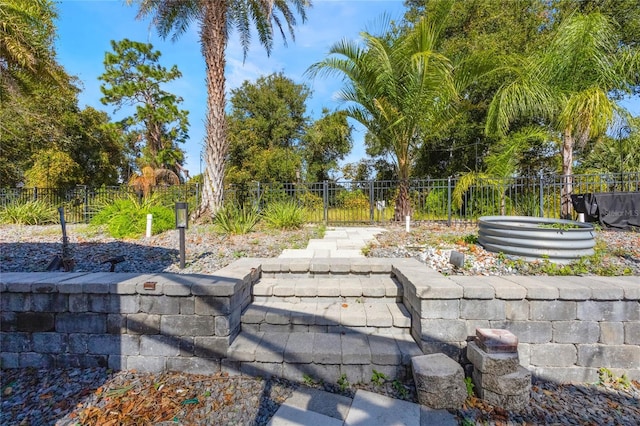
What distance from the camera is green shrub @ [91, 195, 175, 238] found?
16.4ft

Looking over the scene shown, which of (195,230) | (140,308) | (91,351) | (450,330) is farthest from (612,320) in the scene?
(195,230)

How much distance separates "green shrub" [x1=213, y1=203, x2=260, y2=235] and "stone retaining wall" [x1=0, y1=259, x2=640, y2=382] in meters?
2.93

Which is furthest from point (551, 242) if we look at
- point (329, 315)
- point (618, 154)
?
point (618, 154)

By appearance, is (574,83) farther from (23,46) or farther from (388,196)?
(23,46)

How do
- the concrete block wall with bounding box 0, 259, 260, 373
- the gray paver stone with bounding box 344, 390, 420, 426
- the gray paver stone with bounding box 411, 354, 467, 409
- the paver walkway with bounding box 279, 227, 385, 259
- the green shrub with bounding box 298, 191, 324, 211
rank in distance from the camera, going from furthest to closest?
the green shrub with bounding box 298, 191, 324, 211 → the paver walkway with bounding box 279, 227, 385, 259 → the concrete block wall with bounding box 0, 259, 260, 373 → the gray paver stone with bounding box 411, 354, 467, 409 → the gray paver stone with bounding box 344, 390, 420, 426

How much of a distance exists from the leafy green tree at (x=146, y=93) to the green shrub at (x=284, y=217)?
11919 millimetres

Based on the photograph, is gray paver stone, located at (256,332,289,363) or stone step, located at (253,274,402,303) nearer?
gray paver stone, located at (256,332,289,363)

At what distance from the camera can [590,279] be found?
2.07 m

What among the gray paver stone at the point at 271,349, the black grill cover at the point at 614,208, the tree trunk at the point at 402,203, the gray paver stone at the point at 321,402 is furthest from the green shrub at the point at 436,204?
the gray paver stone at the point at 321,402

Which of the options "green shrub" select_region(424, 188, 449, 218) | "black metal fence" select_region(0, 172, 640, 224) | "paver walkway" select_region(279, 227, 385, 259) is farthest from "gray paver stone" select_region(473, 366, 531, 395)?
"green shrub" select_region(424, 188, 449, 218)

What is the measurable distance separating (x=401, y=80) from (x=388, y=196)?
371cm

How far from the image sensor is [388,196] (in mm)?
9391

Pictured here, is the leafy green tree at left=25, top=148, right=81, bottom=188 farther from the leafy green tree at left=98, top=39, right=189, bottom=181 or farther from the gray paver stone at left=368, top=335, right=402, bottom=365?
the gray paver stone at left=368, top=335, right=402, bottom=365

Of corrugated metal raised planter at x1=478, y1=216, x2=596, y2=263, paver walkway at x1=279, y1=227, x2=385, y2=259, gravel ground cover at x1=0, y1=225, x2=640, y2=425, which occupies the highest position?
corrugated metal raised planter at x1=478, y1=216, x2=596, y2=263
